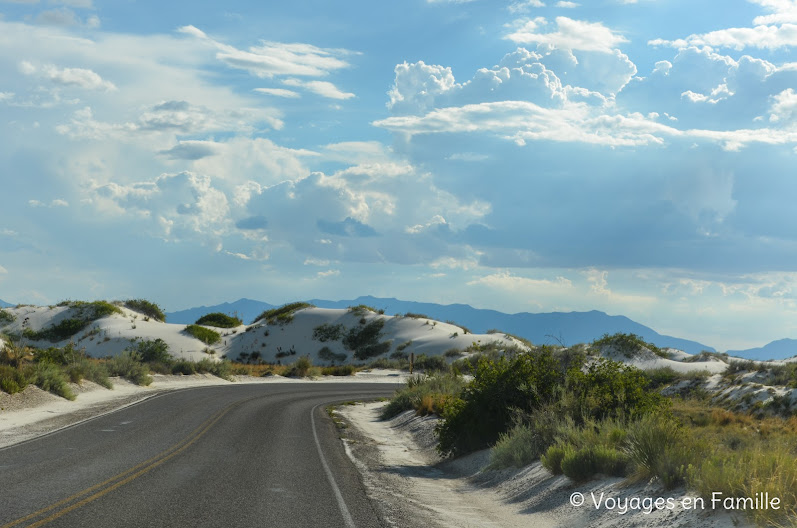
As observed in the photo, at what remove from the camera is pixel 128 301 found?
294 feet

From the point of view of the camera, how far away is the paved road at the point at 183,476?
9867 mm

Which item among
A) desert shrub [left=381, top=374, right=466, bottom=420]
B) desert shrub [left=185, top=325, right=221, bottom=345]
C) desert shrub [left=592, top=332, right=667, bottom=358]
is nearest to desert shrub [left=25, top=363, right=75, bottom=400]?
desert shrub [left=381, top=374, right=466, bottom=420]

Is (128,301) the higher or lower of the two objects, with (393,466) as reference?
higher

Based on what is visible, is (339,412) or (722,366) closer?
(339,412)

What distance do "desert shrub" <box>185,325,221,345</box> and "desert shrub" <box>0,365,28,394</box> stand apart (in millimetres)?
47971

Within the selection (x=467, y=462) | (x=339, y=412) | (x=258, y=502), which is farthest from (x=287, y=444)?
(x=339, y=412)

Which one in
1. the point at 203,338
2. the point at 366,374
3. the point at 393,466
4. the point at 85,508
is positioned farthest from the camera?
the point at 203,338

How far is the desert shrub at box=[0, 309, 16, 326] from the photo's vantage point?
7907 cm

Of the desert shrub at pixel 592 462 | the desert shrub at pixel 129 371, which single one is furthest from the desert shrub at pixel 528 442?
the desert shrub at pixel 129 371

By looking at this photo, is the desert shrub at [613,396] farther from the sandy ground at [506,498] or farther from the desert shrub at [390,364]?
the desert shrub at [390,364]

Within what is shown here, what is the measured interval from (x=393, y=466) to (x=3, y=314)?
7920 cm

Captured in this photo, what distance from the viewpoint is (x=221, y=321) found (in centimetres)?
9269

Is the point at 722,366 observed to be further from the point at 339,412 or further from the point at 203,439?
the point at 203,439

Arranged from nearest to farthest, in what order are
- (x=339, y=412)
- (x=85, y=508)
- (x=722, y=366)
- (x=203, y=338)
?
(x=85, y=508) < (x=339, y=412) < (x=722, y=366) < (x=203, y=338)
